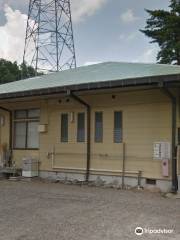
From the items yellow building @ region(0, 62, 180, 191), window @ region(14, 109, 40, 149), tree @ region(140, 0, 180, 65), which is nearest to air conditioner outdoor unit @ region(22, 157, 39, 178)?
yellow building @ region(0, 62, 180, 191)

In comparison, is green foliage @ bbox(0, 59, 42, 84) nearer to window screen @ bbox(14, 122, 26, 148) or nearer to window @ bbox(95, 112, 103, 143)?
window screen @ bbox(14, 122, 26, 148)

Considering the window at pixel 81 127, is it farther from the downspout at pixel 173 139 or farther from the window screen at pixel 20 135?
the downspout at pixel 173 139

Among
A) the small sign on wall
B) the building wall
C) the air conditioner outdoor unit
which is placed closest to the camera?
the small sign on wall

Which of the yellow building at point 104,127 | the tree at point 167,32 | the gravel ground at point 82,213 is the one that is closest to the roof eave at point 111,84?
the yellow building at point 104,127

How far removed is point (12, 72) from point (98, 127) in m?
30.4

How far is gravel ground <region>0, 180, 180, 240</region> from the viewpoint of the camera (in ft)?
17.2

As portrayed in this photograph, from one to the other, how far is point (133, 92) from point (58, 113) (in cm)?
272

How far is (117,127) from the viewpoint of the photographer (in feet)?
33.9

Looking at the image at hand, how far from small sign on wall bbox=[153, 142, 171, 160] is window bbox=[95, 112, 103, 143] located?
5.90 feet

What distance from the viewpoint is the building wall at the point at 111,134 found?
9.55 metres

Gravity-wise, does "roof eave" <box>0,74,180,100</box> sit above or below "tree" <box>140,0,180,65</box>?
below

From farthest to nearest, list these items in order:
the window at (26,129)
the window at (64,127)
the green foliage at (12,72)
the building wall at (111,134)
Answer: the green foliage at (12,72), the window at (26,129), the window at (64,127), the building wall at (111,134)

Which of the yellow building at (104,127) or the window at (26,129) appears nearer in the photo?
the yellow building at (104,127)

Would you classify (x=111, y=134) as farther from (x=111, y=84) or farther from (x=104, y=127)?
(x=111, y=84)
